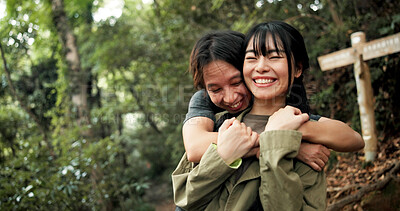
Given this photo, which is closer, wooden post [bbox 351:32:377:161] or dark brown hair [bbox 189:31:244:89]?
dark brown hair [bbox 189:31:244:89]

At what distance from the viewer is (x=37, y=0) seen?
23.2ft

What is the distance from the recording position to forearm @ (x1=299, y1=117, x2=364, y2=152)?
1506 mm

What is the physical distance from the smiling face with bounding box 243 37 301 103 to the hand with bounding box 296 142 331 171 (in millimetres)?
309

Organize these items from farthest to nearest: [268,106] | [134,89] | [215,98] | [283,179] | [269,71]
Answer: [134,89] → [215,98] → [268,106] → [269,71] → [283,179]

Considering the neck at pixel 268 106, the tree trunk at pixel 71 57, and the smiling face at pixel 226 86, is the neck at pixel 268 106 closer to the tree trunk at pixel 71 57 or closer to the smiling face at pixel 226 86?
the smiling face at pixel 226 86

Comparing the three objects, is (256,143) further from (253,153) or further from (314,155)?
(314,155)

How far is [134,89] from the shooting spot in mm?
11266

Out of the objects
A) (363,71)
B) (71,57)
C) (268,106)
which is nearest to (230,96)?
(268,106)

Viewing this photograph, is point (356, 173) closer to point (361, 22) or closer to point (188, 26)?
point (361, 22)

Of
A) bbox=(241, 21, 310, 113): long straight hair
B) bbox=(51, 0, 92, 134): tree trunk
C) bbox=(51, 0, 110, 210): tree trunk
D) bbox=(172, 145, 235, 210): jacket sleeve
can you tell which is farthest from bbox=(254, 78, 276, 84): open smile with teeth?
bbox=(51, 0, 92, 134): tree trunk

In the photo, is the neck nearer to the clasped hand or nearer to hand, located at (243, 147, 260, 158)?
the clasped hand

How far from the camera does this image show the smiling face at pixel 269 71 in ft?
5.18

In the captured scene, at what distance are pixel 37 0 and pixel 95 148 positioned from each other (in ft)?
13.5

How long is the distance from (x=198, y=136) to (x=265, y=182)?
0.45 meters
